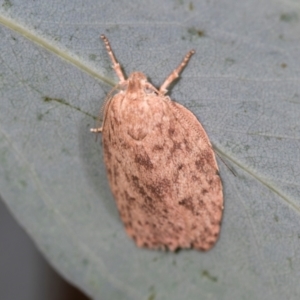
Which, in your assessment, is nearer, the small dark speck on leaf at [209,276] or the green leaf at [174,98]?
the green leaf at [174,98]

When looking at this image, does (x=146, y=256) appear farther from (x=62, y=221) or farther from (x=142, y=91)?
(x=142, y=91)

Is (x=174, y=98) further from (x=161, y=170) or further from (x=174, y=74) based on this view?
(x=161, y=170)

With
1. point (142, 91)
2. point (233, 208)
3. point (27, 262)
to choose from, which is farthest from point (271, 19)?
point (27, 262)

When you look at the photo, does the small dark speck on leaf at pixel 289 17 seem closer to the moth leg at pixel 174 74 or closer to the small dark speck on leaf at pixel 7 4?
the moth leg at pixel 174 74

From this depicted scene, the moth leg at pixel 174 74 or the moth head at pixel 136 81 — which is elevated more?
the moth leg at pixel 174 74

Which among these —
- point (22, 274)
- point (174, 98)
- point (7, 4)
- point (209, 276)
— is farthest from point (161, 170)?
point (22, 274)

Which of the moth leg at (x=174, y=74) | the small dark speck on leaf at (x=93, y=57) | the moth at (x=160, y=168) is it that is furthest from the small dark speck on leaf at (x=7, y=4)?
the moth leg at (x=174, y=74)
